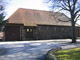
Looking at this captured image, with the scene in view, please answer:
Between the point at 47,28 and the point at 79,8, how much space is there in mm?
11187

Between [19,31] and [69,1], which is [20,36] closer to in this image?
[19,31]

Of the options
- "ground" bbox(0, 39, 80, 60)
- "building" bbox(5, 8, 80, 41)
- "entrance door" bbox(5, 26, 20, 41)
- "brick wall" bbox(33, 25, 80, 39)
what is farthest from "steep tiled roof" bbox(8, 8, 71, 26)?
"ground" bbox(0, 39, 80, 60)

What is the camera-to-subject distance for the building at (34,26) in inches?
1124

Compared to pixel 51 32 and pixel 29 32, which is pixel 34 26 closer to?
pixel 29 32

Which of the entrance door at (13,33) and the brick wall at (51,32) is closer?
the entrance door at (13,33)

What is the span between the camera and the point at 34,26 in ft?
97.3

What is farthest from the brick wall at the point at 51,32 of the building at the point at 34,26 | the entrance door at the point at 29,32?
the entrance door at the point at 29,32

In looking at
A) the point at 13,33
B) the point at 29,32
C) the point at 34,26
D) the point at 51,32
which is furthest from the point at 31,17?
the point at 13,33

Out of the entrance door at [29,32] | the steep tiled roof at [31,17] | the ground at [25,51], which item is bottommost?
the ground at [25,51]

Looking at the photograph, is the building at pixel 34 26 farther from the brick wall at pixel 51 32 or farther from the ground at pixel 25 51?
the ground at pixel 25 51

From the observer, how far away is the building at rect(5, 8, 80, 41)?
28547mm

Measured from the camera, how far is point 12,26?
2853 centimetres

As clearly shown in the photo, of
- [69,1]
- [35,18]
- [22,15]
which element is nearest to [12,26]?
[22,15]

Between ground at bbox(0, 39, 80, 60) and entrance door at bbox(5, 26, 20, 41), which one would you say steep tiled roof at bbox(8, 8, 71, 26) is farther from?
ground at bbox(0, 39, 80, 60)
